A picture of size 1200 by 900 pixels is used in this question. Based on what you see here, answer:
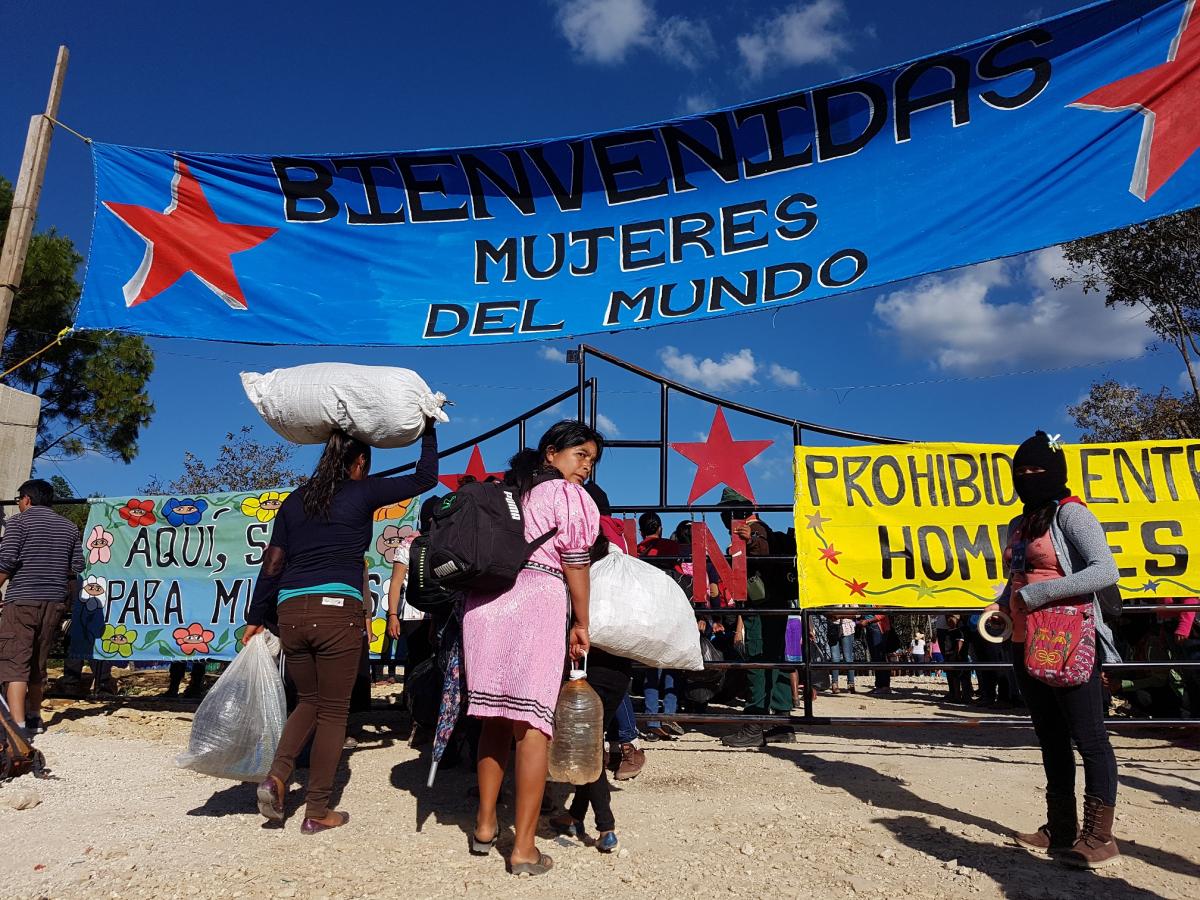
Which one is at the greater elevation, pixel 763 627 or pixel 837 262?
pixel 837 262

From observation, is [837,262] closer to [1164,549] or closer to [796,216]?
[796,216]

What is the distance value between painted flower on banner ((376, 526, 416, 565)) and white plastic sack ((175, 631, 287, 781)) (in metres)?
3.06

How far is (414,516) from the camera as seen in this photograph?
6742 mm

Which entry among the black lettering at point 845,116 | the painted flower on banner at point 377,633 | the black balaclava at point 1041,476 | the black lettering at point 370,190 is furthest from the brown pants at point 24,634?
the black balaclava at point 1041,476

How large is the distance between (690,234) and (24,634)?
5.27 metres

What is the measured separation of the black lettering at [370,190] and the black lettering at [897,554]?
3971mm

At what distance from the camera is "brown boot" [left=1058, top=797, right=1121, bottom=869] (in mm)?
3045

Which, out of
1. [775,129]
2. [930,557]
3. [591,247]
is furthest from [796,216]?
[930,557]

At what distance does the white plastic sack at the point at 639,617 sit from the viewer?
3311 millimetres

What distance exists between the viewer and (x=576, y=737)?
318 centimetres

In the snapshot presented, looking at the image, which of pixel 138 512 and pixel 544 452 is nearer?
pixel 544 452

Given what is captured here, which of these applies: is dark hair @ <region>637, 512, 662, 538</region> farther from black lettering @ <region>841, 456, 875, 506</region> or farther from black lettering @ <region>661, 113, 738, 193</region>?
black lettering @ <region>661, 113, 738, 193</region>

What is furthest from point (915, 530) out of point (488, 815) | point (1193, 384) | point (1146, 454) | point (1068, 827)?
point (1193, 384)

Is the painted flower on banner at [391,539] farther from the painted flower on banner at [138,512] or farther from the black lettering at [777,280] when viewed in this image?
the black lettering at [777,280]
